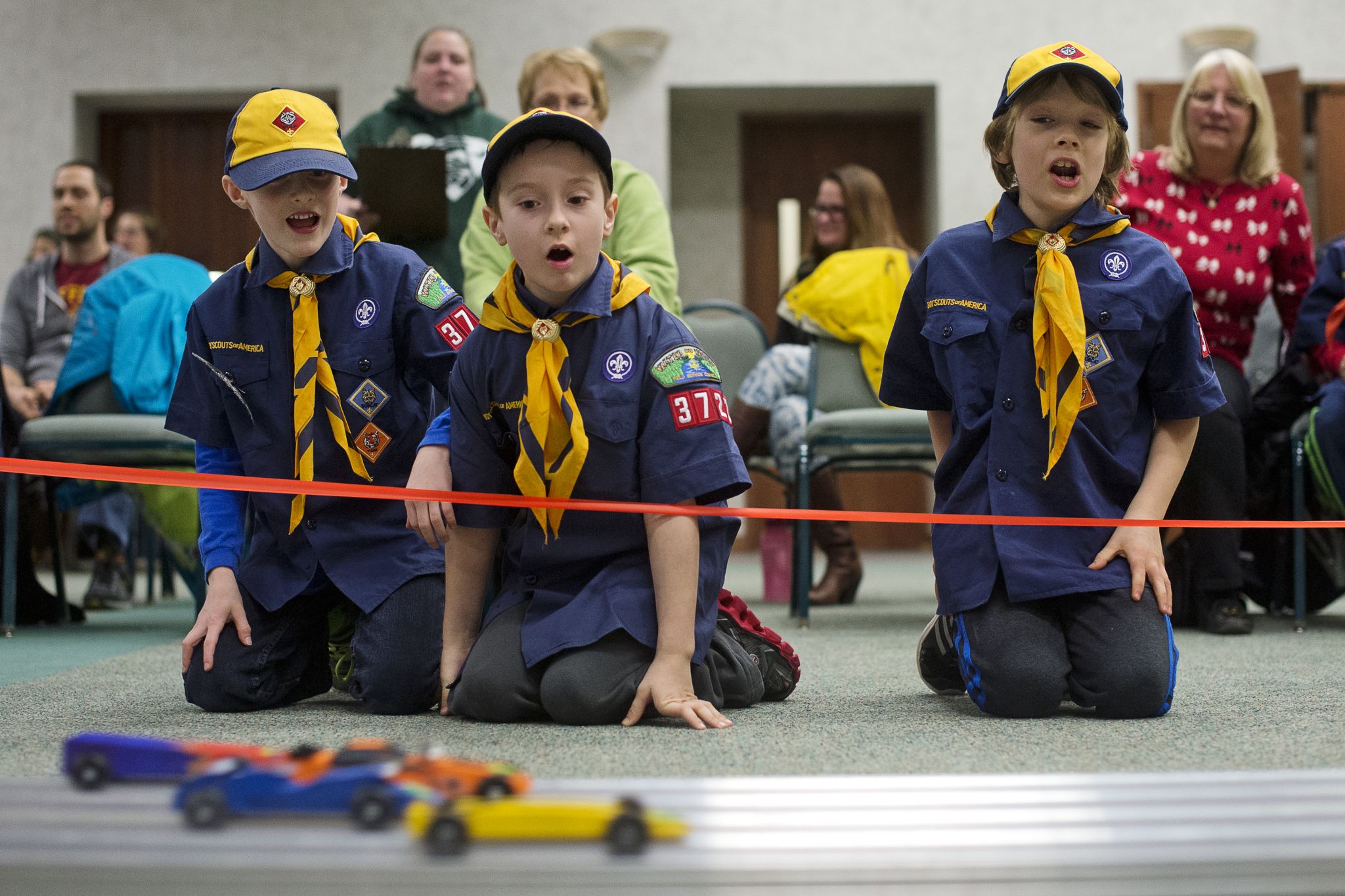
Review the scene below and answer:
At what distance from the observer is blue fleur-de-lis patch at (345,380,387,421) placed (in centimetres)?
193

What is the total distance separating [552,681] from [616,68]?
5.25m

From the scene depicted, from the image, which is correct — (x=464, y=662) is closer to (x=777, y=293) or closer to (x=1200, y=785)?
(x=1200, y=785)

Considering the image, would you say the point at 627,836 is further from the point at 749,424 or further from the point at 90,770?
the point at 749,424

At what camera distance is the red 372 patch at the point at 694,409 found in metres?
1.71

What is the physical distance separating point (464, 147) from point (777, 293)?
3919 millimetres

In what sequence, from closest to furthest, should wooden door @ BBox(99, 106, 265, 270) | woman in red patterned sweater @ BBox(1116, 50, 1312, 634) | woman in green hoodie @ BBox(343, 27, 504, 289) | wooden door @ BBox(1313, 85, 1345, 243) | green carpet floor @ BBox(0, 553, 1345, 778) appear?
green carpet floor @ BBox(0, 553, 1345, 778)
woman in red patterned sweater @ BBox(1116, 50, 1312, 634)
woman in green hoodie @ BBox(343, 27, 504, 289)
wooden door @ BBox(1313, 85, 1345, 243)
wooden door @ BBox(99, 106, 265, 270)

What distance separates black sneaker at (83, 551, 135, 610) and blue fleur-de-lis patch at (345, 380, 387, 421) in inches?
96.0

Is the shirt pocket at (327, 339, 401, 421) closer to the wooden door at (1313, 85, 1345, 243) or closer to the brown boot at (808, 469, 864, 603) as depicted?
the brown boot at (808, 469, 864, 603)

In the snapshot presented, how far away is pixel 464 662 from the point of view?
1.73 m

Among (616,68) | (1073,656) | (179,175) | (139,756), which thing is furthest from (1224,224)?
(179,175)

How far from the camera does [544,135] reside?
66.1 inches

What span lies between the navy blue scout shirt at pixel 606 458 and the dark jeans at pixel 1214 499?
63.2 inches

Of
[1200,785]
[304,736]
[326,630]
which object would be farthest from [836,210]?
[1200,785]

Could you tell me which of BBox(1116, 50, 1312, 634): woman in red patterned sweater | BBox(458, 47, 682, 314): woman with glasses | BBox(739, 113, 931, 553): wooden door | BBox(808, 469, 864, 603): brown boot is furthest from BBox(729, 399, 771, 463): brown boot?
BBox(739, 113, 931, 553): wooden door
